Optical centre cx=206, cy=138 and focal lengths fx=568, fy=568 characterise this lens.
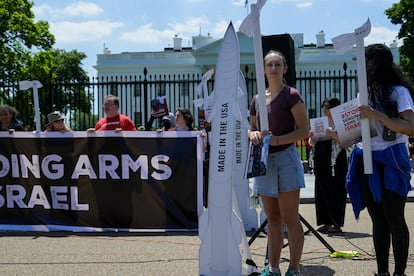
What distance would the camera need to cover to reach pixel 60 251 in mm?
6340

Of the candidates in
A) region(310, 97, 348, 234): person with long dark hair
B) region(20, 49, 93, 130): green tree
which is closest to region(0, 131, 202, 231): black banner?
region(310, 97, 348, 234): person with long dark hair

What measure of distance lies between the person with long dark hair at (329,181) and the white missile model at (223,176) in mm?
3313

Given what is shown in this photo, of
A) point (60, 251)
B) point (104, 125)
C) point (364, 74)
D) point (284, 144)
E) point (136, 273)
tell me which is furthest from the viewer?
point (104, 125)

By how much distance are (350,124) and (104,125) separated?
4851mm

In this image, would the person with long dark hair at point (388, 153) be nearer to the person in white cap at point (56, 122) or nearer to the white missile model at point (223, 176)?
the white missile model at point (223, 176)

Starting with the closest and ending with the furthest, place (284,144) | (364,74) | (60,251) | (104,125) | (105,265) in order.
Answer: (364,74)
(284,144)
(105,265)
(60,251)
(104,125)

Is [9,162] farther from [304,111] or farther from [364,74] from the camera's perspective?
[364,74]

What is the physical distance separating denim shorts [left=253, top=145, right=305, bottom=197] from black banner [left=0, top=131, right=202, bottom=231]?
3.28 metres

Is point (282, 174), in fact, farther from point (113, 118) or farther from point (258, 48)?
point (113, 118)

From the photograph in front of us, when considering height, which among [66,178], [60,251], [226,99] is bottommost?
[60,251]

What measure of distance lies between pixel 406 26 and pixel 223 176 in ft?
116

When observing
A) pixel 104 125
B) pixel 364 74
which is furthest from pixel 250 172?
pixel 104 125

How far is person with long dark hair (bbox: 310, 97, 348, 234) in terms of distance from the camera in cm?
788

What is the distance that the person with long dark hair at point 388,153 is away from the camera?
421 cm
